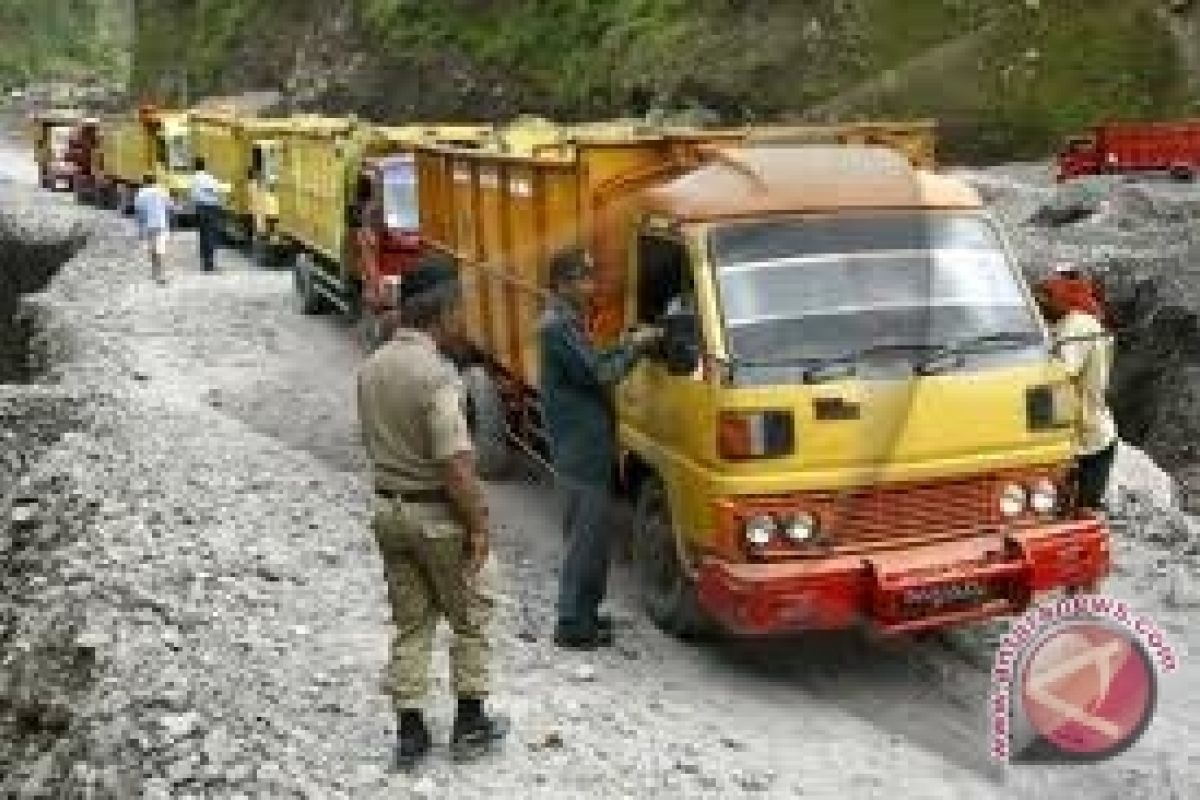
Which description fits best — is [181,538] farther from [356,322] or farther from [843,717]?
[356,322]

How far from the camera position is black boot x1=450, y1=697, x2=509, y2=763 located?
7.65 metres

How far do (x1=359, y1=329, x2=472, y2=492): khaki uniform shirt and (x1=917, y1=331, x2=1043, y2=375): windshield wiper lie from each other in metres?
2.63

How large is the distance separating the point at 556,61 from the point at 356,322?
25.8 meters

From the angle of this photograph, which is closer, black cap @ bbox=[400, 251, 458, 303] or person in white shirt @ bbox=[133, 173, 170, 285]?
black cap @ bbox=[400, 251, 458, 303]

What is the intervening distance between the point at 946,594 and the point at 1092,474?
75.6 inches

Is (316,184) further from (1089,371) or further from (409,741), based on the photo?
(409,741)

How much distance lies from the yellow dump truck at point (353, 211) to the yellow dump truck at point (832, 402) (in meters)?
7.18

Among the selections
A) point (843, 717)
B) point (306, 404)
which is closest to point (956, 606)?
point (843, 717)

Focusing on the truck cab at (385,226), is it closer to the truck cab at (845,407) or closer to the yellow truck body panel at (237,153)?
the yellow truck body panel at (237,153)

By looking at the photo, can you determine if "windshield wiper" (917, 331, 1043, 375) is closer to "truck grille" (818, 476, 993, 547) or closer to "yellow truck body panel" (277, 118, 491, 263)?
"truck grille" (818, 476, 993, 547)

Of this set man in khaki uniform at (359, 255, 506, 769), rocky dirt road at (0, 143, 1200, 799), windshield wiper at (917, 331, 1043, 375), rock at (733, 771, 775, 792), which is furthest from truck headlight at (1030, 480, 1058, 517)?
man in khaki uniform at (359, 255, 506, 769)

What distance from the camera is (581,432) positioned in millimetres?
9250

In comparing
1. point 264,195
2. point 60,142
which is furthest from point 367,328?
point 60,142

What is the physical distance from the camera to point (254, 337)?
21.9 meters
